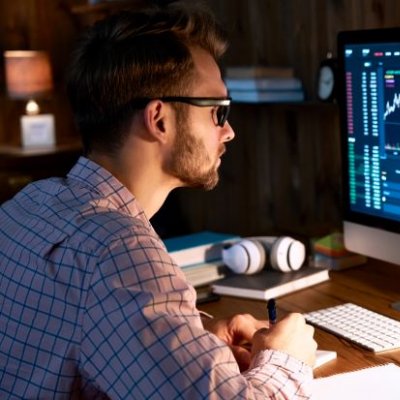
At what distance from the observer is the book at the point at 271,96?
2.92 m

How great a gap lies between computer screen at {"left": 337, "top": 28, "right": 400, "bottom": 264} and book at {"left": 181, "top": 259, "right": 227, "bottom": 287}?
1.08 ft

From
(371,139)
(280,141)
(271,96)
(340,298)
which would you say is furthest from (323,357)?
(280,141)

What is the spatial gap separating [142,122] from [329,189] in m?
1.50

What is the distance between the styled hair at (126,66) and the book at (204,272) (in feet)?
2.14

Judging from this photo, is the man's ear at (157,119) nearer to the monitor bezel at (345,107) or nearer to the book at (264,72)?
the monitor bezel at (345,107)

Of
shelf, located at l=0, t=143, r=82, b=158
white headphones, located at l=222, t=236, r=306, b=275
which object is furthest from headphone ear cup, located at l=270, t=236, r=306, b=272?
shelf, located at l=0, t=143, r=82, b=158

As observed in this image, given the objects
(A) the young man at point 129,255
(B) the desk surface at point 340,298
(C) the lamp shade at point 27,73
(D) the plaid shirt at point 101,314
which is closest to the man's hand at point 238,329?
(A) the young man at point 129,255

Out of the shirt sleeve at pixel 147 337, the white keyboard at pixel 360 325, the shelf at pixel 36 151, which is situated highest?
the shirt sleeve at pixel 147 337

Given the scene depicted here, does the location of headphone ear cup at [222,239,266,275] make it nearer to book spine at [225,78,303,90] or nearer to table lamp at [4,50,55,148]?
book spine at [225,78,303,90]

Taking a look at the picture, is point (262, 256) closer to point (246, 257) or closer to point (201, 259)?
point (246, 257)

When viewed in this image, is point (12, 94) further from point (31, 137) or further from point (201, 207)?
point (201, 207)

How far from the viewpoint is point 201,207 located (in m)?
3.86

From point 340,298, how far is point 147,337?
0.91m

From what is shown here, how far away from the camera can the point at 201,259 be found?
7.52ft
